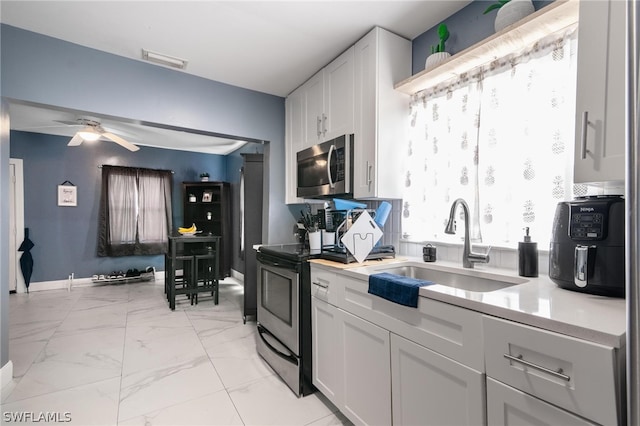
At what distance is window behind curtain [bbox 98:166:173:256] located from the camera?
4996 millimetres

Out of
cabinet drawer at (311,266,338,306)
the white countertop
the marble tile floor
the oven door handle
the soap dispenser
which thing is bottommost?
the marble tile floor

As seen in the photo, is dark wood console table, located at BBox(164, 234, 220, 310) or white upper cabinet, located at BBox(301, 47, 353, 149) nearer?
white upper cabinet, located at BBox(301, 47, 353, 149)

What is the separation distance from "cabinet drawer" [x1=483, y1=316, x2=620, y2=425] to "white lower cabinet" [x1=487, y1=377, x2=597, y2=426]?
0.06ft

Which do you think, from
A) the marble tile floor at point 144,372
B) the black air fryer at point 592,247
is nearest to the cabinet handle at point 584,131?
the black air fryer at point 592,247

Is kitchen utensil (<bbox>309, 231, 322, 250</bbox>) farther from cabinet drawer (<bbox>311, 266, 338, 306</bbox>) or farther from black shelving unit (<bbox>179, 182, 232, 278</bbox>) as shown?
black shelving unit (<bbox>179, 182, 232, 278</bbox>)

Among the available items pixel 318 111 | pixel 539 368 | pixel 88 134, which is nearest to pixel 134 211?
pixel 88 134

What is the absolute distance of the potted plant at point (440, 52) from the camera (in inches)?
67.6

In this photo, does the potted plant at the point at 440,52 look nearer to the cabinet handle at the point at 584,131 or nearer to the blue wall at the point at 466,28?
the blue wall at the point at 466,28

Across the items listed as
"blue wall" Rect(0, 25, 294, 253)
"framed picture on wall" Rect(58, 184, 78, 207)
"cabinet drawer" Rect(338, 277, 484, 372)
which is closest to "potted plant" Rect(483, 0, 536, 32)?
"cabinet drawer" Rect(338, 277, 484, 372)

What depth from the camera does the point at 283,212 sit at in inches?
122

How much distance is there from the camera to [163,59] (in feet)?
7.59

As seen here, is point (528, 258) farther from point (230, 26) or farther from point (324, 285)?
point (230, 26)

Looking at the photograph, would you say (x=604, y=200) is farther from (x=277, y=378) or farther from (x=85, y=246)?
(x=85, y=246)

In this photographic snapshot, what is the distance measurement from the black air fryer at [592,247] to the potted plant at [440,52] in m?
1.13
